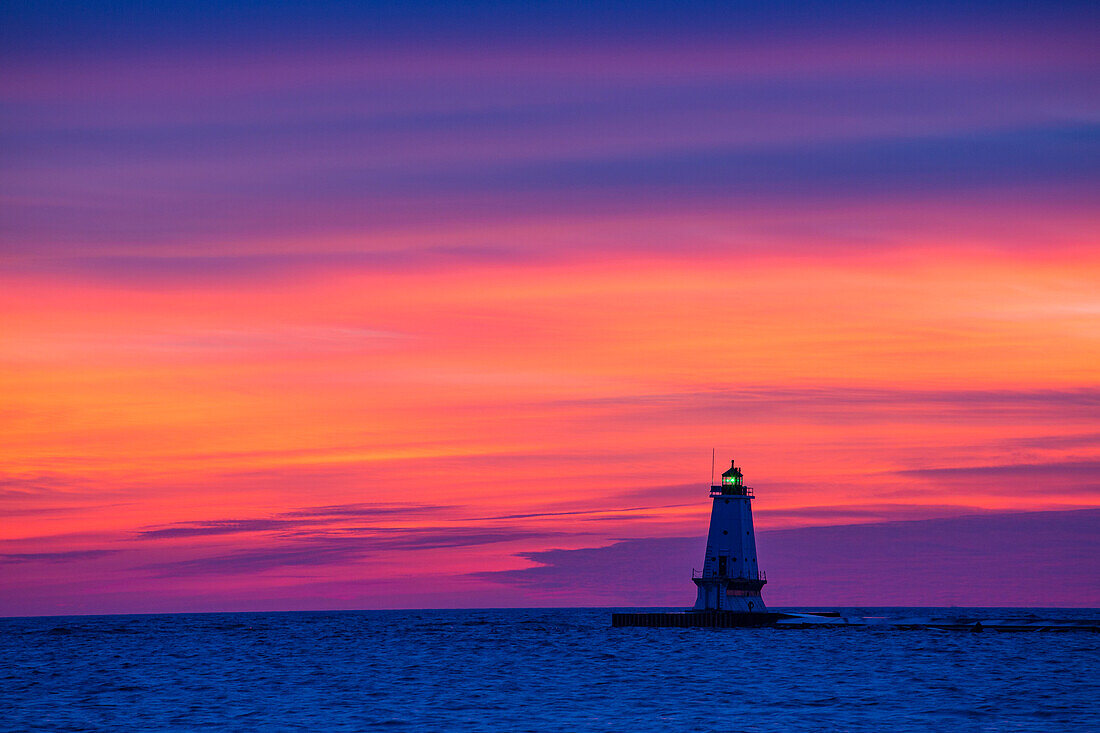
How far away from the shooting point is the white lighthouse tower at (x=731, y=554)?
104 meters

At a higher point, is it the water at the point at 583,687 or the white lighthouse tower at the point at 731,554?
the white lighthouse tower at the point at 731,554

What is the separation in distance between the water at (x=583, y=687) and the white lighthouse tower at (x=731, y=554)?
3.49m

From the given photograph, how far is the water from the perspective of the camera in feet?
160

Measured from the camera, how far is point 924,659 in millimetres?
82938

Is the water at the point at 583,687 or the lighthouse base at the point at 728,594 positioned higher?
the lighthouse base at the point at 728,594

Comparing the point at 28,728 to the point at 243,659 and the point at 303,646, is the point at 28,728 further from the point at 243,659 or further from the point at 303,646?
the point at 303,646

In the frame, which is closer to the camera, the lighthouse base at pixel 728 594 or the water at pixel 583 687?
the water at pixel 583 687

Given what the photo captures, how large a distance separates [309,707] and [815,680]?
25.9m

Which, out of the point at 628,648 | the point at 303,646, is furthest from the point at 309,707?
the point at 303,646

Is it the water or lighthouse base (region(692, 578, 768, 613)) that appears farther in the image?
lighthouse base (region(692, 578, 768, 613))

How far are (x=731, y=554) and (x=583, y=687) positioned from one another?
138ft

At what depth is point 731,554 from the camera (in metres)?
104

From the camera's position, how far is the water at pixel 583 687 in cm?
4891

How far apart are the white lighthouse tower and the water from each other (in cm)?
349
